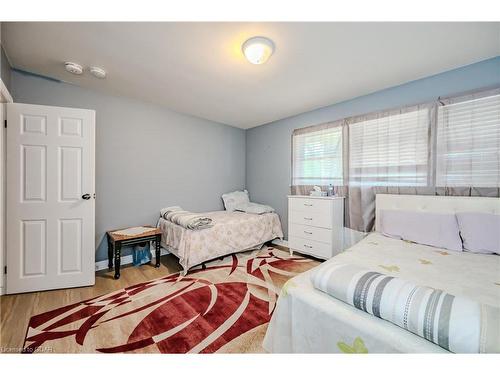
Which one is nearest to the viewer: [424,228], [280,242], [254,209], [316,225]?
[424,228]

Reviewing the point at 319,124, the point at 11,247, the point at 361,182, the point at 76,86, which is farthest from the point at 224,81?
the point at 11,247

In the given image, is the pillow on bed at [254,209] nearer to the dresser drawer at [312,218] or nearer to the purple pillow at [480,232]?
the dresser drawer at [312,218]

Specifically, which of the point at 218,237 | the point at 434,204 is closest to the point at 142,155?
the point at 218,237

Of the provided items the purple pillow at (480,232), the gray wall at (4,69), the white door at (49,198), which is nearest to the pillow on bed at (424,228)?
the purple pillow at (480,232)

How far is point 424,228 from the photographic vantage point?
1.93m

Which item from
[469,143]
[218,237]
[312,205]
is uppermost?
[469,143]

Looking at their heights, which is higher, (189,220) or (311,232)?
(189,220)

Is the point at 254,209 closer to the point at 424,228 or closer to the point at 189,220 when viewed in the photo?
the point at 189,220

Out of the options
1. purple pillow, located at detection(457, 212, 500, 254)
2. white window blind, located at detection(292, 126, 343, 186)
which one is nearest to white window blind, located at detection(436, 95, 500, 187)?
purple pillow, located at detection(457, 212, 500, 254)

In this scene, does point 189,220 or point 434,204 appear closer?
point 434,204

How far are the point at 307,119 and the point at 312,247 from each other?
6.56 ft

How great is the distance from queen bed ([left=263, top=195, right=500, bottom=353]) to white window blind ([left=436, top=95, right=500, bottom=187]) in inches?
10.8
